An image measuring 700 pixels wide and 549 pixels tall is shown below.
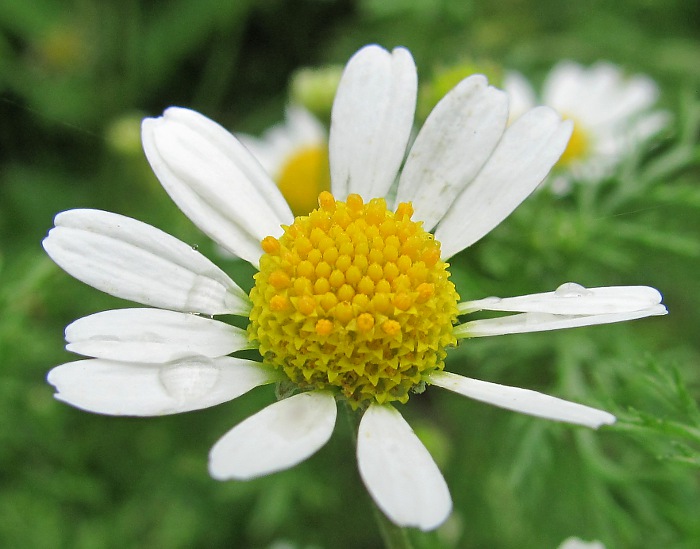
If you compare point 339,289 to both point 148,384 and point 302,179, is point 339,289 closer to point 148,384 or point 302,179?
point 148,384

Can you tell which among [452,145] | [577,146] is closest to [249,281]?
[452,145]

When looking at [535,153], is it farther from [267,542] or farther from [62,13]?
[62,13]

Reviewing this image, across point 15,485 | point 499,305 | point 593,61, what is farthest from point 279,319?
point 593,61

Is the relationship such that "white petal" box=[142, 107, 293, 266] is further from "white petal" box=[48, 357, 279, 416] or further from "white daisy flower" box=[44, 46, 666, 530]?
"white petal" box=[48, 357, 279, 416]

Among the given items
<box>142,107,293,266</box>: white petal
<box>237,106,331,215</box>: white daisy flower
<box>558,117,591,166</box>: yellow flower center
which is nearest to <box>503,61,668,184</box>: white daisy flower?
<box>558,117,591,166</box>: yellow flower center

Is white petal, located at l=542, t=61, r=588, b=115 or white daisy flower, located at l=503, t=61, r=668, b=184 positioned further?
white petal, located at l=542, t=61, r=588, b=115

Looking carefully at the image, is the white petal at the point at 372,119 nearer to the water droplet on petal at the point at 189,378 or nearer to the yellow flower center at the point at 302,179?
the water droplet on petal at the point at 189,378
